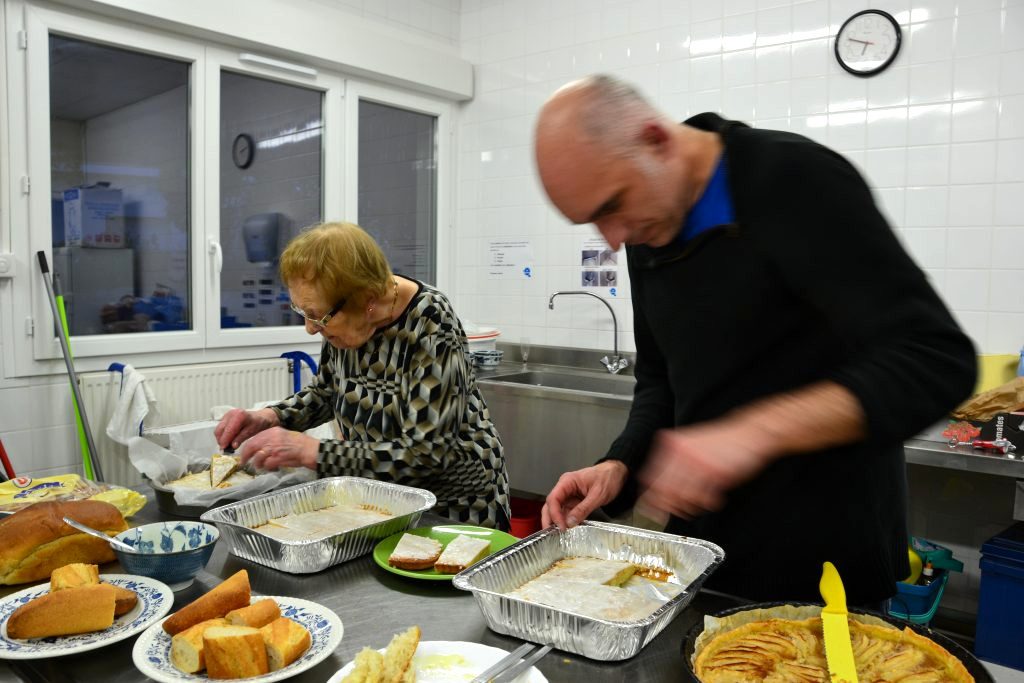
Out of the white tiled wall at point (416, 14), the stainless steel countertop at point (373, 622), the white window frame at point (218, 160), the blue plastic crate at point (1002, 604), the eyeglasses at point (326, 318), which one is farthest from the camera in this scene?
the white tiled wall at point (416, 14)

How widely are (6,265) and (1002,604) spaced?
12.1 feet

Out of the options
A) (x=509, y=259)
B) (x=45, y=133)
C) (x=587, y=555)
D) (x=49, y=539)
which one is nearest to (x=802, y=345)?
(x=587, y=555)

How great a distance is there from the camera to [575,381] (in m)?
4.11

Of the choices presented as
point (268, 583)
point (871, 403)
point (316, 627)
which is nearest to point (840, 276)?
point (871, 403)

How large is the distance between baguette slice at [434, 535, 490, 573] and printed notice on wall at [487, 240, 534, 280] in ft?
10.1

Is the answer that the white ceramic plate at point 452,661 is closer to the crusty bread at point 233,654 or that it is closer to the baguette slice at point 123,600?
the crusty bread at point 233,654

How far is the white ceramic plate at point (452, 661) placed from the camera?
100 centimetres

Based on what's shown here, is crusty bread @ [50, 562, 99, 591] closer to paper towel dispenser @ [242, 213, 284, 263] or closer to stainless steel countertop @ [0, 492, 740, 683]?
stainless steel countertop @ [0, 492, 740, 683]

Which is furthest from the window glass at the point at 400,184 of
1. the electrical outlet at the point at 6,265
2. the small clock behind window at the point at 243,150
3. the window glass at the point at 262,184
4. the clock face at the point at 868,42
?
the clock face at the point at 868,42

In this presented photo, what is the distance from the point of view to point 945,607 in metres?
3.16

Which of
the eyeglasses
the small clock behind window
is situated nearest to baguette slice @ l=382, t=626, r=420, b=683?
the eyeglasses

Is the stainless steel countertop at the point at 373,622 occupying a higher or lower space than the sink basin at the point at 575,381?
lower

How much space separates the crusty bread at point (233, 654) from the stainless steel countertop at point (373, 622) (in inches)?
2.5

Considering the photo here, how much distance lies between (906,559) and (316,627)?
961 mm
